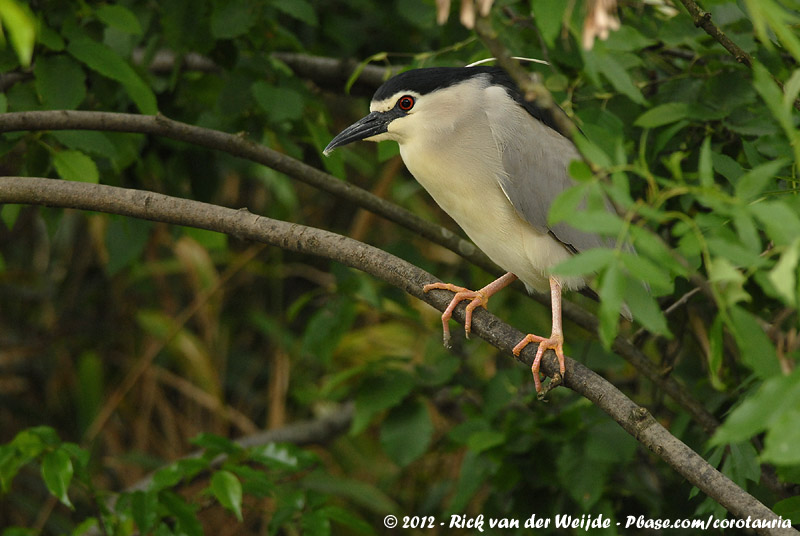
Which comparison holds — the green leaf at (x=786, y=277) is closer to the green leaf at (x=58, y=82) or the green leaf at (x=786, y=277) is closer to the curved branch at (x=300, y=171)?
the curved branch at (x=300, y=171)

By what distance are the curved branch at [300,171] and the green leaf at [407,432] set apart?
18.8 inches

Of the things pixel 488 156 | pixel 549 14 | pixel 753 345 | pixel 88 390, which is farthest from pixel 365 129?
pixel 88 390

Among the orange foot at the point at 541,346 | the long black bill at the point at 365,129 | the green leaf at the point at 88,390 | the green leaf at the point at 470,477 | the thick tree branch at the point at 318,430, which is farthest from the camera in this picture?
the green leaf at the point at 88,390

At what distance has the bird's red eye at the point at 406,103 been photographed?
2207 mm

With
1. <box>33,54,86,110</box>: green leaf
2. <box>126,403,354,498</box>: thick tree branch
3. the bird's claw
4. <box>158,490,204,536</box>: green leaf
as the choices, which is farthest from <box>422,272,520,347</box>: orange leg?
<box>126,403,354,498</box>: thick tree branch

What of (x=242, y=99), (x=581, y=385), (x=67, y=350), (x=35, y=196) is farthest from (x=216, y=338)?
(x=581, y=385)

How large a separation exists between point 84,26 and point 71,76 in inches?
9.2

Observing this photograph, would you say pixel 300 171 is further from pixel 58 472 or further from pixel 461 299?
pixel 58 472

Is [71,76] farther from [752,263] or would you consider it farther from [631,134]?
[752,263]

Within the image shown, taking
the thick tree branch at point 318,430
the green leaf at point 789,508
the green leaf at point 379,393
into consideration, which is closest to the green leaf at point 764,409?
the green leaf at point 789,508

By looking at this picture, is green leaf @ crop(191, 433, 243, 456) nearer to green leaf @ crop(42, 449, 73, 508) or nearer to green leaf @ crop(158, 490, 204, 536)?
green leaf @ crop(158, 490, 204, 536)

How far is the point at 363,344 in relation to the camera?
393 cm

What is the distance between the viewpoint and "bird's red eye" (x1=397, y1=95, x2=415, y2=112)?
7.24ft

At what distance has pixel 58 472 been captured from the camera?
6.31 feet
